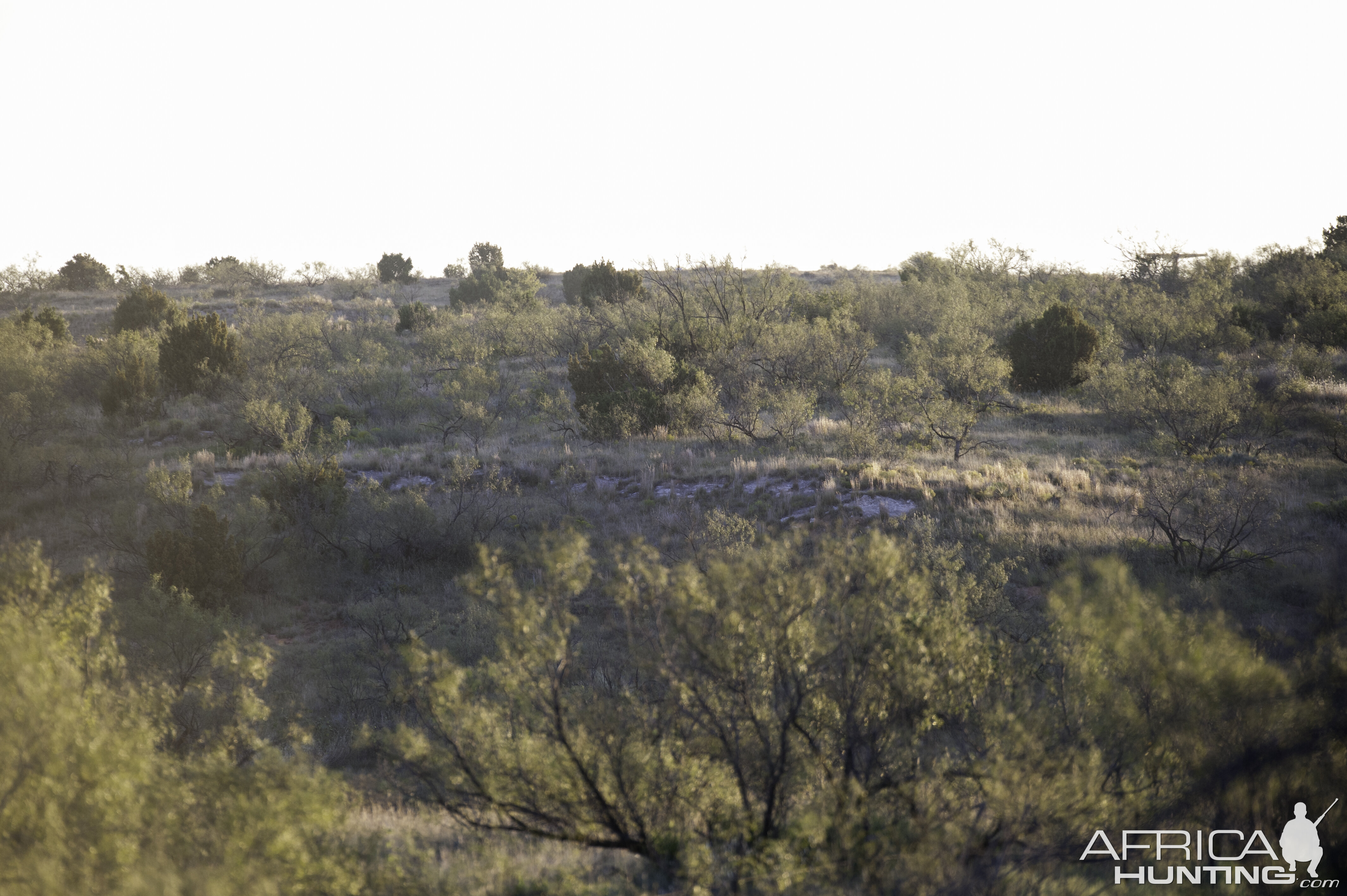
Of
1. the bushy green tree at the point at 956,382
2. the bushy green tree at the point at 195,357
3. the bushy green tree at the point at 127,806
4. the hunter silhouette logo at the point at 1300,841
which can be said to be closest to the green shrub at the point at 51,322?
the bushy green tree at the point at 195,357

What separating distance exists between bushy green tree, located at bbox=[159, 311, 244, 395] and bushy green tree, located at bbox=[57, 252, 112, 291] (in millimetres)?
32905

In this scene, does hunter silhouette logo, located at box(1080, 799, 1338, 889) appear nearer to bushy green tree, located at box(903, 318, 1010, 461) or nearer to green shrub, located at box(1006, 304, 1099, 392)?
bushy green tree, located at box(903, 318, 1010, 461)

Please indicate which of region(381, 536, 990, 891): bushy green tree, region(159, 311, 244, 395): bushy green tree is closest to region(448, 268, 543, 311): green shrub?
region(159, 311, 244, 395): bushy green tree

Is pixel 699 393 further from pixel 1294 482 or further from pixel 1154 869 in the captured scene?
pixel 1154 869

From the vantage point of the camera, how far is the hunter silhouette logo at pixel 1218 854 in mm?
4770

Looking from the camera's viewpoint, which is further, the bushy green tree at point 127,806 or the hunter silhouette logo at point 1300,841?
the hunter silhouette logo at point 1300,841

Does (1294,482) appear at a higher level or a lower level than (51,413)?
lower

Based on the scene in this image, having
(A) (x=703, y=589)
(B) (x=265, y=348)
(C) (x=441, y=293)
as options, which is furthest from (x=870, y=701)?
(C) (x=441, y=293)

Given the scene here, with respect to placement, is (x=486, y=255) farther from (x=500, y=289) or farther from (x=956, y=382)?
(x=956, y=382)

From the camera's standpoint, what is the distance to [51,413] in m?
20.6

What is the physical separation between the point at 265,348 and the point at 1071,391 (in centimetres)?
2987

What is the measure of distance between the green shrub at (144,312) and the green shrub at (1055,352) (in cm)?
3538

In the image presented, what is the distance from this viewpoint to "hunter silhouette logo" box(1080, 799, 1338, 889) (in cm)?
477

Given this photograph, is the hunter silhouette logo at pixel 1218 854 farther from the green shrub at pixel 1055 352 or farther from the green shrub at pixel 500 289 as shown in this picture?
the green shrub at pixel 500 289
